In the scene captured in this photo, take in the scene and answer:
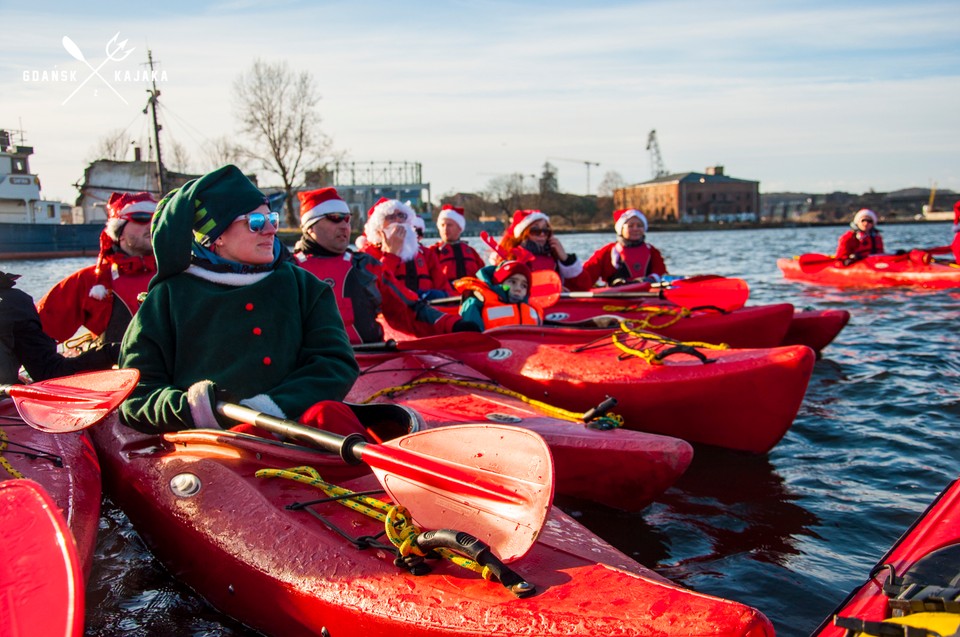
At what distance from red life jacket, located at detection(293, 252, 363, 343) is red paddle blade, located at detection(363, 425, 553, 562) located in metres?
3.00

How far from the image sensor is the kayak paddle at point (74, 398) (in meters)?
3.27

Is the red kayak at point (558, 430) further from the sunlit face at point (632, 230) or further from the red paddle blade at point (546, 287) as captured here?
the sunlit face at point (632, 230)

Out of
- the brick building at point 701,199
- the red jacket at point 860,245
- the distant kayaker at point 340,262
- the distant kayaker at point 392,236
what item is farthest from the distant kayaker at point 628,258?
the brick building at point 701,199

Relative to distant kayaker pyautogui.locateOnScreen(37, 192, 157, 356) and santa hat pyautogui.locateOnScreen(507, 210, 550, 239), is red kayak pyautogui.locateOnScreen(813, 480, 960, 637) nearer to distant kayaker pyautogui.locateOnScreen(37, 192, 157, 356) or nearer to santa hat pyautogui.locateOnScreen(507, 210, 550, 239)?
distant kayaker pyautogui.locateOnScreen(37, 192, 157, 356)

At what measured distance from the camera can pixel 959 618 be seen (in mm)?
2049

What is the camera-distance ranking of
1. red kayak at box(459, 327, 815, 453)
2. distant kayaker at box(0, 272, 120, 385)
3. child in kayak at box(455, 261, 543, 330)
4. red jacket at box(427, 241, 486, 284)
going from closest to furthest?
distant kayaker at box(0, 272, 120, 385) < red kayak at box(459, 327, 815, 453) < child in kayak at box(455, 261, 543, 330) < red jacket at box(427, 241, 486, 284)

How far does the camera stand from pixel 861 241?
→ 647 inches

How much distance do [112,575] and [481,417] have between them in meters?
2.01

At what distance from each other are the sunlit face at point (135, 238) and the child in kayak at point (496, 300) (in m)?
2.42

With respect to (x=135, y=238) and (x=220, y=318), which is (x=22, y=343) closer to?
(x=135, y=238)

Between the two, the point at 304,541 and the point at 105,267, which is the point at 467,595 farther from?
the point at 105,267

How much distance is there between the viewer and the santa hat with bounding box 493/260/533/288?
6887mm

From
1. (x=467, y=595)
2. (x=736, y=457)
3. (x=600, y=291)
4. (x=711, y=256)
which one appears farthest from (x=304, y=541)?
(x=711, y=256)

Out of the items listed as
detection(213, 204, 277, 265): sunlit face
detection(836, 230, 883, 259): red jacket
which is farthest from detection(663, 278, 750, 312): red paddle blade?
detection(836, 230, 883, 259): red jacket
